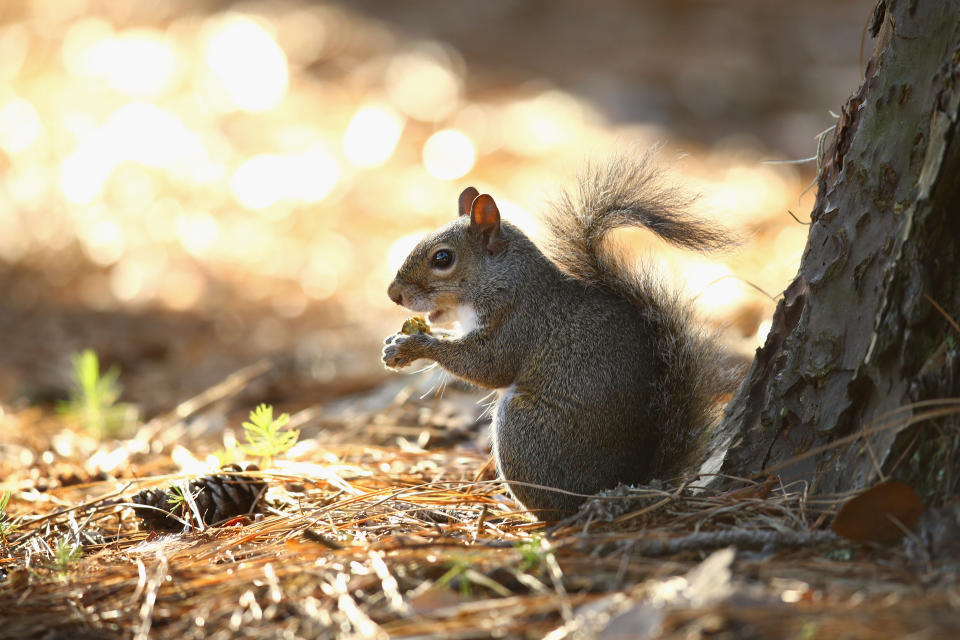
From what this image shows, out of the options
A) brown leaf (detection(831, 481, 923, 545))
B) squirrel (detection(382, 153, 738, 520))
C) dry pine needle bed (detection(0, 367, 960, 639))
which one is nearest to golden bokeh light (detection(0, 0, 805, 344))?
squirrel (detection(382, 153, 738, 520))

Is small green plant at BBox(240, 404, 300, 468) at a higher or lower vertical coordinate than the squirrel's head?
lower

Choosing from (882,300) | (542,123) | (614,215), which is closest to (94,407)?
(614,215)

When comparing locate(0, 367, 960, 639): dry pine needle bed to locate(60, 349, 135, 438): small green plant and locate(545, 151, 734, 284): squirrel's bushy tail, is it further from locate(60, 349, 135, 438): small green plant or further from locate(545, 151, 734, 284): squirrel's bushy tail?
locate(60, 349, 135, 438): small green plant

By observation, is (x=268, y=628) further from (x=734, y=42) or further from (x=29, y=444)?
(x=734, y=42)

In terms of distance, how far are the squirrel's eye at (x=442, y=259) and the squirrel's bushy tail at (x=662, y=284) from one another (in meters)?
0.44

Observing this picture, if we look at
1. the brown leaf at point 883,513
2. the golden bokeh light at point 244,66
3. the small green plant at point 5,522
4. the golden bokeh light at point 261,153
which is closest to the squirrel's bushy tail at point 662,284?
the brown leaf at point 883,513

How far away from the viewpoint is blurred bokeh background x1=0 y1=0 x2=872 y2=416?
491 cm

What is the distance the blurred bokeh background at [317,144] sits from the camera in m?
4.91

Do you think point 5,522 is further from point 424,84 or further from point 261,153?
point 424,84

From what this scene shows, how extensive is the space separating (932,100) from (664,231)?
28.7 inches

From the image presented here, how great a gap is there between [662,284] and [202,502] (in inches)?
53.4

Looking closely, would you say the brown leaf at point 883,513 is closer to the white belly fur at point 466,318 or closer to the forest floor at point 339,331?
the forest floor at point 339,331

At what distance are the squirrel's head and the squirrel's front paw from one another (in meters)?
0.18

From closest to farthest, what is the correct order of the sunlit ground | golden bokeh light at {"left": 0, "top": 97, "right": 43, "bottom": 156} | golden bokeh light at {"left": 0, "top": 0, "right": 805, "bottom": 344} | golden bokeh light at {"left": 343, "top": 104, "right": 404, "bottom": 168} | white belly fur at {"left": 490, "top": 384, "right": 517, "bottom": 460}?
1. white belly fur at {"left": 490, "top": 384, "right": 517, "bottom": 460}
2. the sunlit ground
3. golden bokeh light at {"left": 0, "top": 0, "right": 805, "bottom": 344}
4. golden bokeh light at {"left": 0, "top": 97, "right": 43, "bottom": 156}
5. golden bokeh light at {"left": 343, "top": 104, "right": 404, "bottom": 168}
